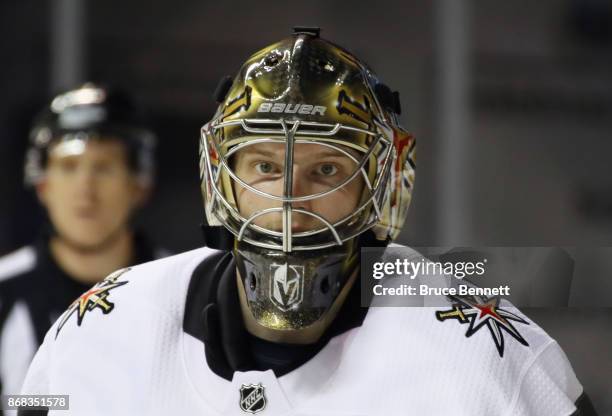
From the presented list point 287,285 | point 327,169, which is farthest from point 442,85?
point 287,285

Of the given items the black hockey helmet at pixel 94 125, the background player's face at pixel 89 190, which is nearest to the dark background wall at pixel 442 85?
the black hockey helmet at pixel 94 125

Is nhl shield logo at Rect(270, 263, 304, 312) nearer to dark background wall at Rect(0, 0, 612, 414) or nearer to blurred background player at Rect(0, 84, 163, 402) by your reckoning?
blurred background player at Rect(0, 84, 163, 402)

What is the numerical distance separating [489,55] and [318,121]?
13.2ft

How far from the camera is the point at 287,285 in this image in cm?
176

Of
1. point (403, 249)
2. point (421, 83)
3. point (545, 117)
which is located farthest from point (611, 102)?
point (403, 249)

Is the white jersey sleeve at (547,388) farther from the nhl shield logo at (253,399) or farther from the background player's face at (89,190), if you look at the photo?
the background player's face at (89,190)

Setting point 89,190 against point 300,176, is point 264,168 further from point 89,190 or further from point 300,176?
point 89,190

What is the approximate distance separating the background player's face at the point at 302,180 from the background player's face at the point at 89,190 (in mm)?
1573

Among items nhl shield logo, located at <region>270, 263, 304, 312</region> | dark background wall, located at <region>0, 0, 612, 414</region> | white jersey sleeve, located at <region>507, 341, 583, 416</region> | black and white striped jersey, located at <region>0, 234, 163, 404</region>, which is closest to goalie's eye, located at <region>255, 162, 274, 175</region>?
nhl shield logo, located at <region>270, 263, 304, 312</region>

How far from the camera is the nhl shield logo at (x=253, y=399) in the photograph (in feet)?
5.89

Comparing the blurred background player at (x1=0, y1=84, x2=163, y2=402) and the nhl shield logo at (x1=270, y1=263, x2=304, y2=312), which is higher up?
the nhl shield logo at (x1=270, y1=263, x2=304, y2=312)

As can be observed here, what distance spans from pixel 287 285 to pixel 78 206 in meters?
1.68

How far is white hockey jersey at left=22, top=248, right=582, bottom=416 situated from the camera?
171 centimetres

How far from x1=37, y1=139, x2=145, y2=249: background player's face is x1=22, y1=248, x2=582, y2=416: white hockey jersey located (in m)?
1.38
